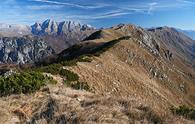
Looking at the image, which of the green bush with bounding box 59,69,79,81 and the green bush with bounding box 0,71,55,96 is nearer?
the green bush with bounding box 0,71,55,96

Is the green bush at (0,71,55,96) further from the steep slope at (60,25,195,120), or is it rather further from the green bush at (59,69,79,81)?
the green bush at (59,69,79,81)

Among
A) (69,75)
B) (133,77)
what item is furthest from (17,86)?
(133,77)

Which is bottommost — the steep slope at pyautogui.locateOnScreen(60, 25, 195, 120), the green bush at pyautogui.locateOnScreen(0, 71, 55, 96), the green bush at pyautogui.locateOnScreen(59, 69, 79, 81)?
the steep slope at pyautogui.locateOnScreen(60, 25, 195, 120)

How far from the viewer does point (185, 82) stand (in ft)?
425

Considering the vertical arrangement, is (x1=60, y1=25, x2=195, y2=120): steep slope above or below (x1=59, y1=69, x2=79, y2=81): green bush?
below

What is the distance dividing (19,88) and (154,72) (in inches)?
3344

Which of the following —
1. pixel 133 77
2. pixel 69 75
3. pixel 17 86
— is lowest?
pixel 133 77

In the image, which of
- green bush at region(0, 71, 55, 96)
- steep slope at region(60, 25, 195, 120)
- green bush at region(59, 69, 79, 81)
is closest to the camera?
green bush at region(0, 71, 55, 96)

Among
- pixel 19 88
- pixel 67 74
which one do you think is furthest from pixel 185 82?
pixel 19 88

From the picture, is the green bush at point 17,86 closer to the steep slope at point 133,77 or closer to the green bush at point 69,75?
the steep slope at point 133,77

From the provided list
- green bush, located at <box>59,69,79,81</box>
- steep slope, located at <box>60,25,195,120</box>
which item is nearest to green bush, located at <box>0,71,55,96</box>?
steep slope, located at <box>60,25,195,120</box>

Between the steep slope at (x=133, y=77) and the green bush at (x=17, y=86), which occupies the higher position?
the green bush at (x=17, y=86)

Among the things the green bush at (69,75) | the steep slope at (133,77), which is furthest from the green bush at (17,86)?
the green bush at (69,75)

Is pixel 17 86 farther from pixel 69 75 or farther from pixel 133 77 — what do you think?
pixel 133 77
